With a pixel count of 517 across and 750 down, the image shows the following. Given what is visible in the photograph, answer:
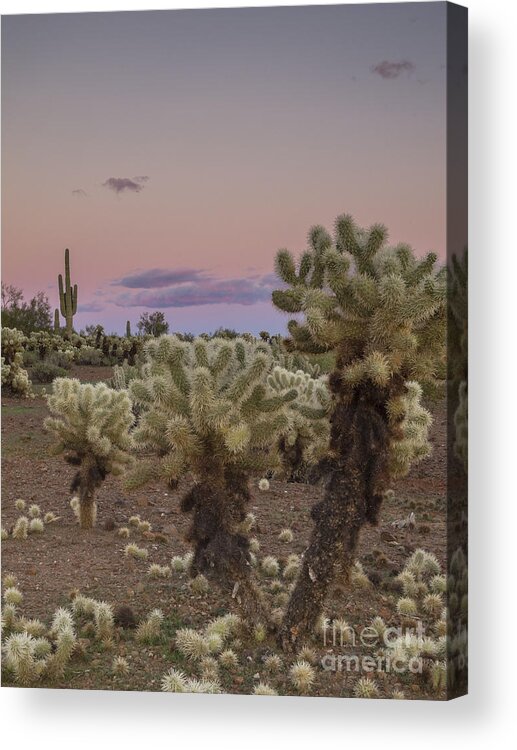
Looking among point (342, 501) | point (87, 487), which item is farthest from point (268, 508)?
point (87, 487)

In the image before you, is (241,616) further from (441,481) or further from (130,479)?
(441,481)

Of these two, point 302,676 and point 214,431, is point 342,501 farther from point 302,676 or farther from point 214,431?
point 302,676

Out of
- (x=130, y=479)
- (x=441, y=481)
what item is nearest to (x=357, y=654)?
(x=441, y=481)

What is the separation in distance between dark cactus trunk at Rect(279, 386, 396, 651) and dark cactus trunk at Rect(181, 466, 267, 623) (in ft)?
0.93

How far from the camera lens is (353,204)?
7082 millimetres

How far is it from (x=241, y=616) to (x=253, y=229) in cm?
262

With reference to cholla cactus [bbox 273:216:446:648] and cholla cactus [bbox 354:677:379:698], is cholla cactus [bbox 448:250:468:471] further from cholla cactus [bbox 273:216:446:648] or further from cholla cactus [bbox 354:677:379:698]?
cholla cactus [bbox 354:677:379:698]

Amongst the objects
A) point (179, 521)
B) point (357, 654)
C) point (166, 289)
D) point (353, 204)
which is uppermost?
point (353, 204)

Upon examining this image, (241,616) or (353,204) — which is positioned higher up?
(353,204)

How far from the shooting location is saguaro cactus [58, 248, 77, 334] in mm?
7555

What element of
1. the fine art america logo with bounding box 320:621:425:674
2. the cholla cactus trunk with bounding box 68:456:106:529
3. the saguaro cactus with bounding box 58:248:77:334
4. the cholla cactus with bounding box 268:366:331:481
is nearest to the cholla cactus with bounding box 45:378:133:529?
the cholla cactus trunk with bounding box 68:456:106:529

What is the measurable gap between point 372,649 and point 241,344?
217 centimetres

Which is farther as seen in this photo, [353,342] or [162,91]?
[162,91]

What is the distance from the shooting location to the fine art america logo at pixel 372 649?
6941mm
